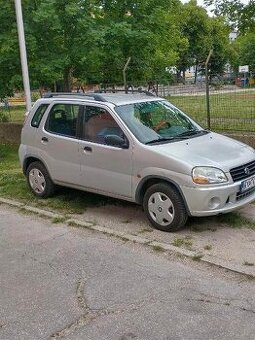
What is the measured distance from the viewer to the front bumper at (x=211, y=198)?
548cm

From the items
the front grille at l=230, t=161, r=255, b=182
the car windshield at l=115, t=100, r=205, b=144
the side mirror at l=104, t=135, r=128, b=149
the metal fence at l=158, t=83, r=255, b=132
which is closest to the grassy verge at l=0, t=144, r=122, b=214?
the side mirror at l=104, t=135, r=128, b=149

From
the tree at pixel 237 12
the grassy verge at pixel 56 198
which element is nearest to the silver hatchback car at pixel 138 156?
the grassy verge at pixel 56 198

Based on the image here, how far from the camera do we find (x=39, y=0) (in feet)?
37.1

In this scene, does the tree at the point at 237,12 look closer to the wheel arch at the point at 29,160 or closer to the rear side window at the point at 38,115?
the rear side window at the point at 38,115

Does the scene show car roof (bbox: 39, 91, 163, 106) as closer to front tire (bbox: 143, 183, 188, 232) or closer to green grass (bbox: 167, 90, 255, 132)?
front tire (bbox: 143, 183, 188, 232)

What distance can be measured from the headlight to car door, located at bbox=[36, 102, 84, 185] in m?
1.99

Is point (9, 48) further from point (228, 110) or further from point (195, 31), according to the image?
point (195, 31)

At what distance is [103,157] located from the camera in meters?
6.41

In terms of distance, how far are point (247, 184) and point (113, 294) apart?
7.98 ft

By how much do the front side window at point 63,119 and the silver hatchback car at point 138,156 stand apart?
2 centimetres

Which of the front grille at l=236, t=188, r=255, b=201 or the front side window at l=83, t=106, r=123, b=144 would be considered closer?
the front grille at l=236, t=188, r=255, b=201

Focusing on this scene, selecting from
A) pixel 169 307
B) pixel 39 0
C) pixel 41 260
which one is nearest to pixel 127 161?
pixel 41 260

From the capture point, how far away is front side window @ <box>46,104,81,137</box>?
6969 millimetres

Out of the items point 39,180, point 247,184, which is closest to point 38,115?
point 39,180
